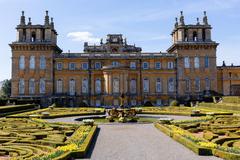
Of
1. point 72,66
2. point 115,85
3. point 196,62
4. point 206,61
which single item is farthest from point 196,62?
point 72,66

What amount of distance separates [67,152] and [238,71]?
48295mm

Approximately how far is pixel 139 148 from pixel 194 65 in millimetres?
38163

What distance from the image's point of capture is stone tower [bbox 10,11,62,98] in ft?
156

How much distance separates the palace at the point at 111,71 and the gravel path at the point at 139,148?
3119 centimetres

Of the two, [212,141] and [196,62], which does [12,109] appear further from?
[196,62]

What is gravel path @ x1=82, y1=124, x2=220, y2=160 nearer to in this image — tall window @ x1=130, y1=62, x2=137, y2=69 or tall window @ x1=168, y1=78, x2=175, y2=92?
tall window @ x1=168, y1=78, x2=175, y2=92

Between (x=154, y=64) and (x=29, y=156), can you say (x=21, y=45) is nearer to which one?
(x=154, y=64)

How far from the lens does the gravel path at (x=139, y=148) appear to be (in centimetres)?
1066

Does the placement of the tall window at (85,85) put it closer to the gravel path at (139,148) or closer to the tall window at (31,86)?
the tall window at (31,86)

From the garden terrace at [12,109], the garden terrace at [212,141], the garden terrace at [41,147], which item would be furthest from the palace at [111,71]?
the garden terrace at [41,147]

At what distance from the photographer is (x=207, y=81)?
A: 48594 millimetres

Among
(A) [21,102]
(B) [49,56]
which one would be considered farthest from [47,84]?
(A) [21,102]

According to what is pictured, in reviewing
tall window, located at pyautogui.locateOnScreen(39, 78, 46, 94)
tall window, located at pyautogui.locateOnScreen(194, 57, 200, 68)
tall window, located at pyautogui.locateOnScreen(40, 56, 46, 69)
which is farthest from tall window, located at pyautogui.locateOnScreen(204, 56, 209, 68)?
tall window, located at pyautogui.locateOnScreen(39, 78, 46, 94)

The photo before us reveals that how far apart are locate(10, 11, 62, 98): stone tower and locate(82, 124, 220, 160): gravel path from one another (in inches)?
1314
